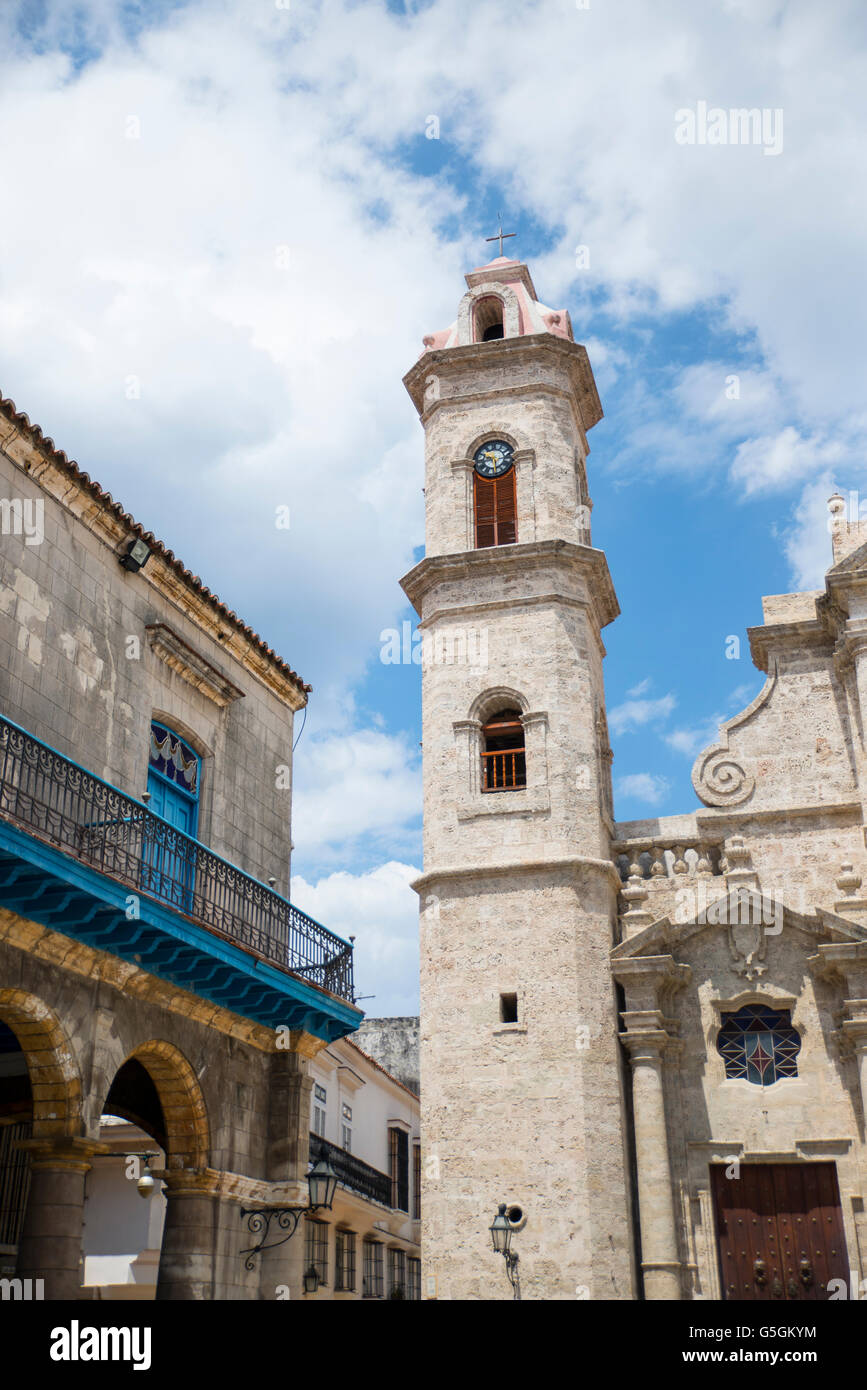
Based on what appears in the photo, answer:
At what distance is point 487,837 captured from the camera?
66.7ft

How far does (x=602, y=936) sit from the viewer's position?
1953 centimetres

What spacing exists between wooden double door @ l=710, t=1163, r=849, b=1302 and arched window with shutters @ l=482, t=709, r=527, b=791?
20.9ft

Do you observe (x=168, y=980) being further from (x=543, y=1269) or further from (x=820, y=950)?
(x=820, y=950)

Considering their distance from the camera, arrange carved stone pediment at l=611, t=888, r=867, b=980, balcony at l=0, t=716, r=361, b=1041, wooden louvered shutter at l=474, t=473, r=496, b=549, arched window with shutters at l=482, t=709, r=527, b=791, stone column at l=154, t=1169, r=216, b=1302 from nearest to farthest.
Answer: balcony at l=0, t=716, r=361, b=1041 < stone column at l=154, t=1169, r=216, b=1302 < carved stone pediment at l=611, t=888, r=867, b=980 < arched window with shutters at l=482, t=709, r=527, b=791 < wooden louvered shutter at l=474, t=473, r=496, b=549

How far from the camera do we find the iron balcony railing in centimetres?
1086

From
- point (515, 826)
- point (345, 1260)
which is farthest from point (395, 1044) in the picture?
point (515, 826)

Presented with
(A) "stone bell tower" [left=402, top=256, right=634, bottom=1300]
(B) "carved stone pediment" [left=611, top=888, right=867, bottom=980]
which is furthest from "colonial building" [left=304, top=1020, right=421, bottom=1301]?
(B) "carved stone pediment" [left=611, top=888, right=867, bottom=980]

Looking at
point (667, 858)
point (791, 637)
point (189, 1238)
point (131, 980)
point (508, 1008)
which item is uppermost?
point (791, 637)

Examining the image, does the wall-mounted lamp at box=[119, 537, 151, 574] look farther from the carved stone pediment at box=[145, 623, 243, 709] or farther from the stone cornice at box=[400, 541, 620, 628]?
the stone cornice at box=[400, 541, 620, 628]

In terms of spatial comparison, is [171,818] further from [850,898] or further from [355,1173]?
[355,1173]

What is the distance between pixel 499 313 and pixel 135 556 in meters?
13.2

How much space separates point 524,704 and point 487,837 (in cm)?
226

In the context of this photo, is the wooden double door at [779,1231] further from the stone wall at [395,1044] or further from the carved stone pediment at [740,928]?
the stone wall at [395,1044]
